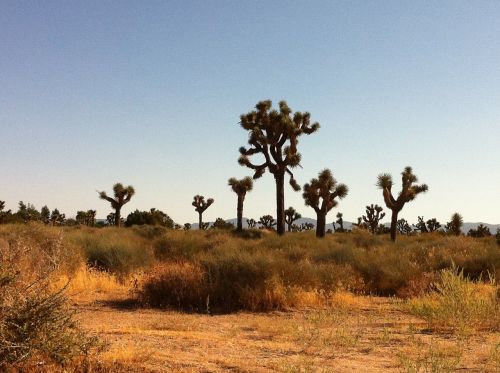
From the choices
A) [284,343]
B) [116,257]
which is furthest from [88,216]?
[284,343]

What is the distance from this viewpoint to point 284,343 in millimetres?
7227

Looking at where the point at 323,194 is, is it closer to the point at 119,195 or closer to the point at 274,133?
the point at 274,133

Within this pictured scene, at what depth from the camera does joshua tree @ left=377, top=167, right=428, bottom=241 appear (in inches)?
1265

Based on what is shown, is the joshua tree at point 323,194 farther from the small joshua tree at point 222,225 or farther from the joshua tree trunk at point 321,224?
the small joshua tree at point 222,225

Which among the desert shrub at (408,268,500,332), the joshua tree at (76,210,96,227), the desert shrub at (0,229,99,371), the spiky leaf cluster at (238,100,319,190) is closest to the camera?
the desert shrub at (0,229,99,371)

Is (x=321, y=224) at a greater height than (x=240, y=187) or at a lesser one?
lesser

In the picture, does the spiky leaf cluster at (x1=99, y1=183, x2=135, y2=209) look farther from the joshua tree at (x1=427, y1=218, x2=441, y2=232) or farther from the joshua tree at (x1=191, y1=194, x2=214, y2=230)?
the joshua tree at (x1=427, y1=218, x2=441, y2=232)

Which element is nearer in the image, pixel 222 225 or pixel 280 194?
pixel 280 194

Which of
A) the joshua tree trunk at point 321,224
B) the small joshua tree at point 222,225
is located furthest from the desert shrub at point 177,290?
the small joshua tree at point 222,225

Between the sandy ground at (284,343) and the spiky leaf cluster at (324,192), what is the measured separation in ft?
75.4

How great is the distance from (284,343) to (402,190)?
26942 millimetres

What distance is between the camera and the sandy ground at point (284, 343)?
578 centimetres

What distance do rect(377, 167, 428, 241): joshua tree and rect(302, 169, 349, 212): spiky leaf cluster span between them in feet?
7.93

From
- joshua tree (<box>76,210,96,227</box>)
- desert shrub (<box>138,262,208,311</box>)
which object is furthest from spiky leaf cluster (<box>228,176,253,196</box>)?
desert shrub (<box>138,262,208,311</box>)
